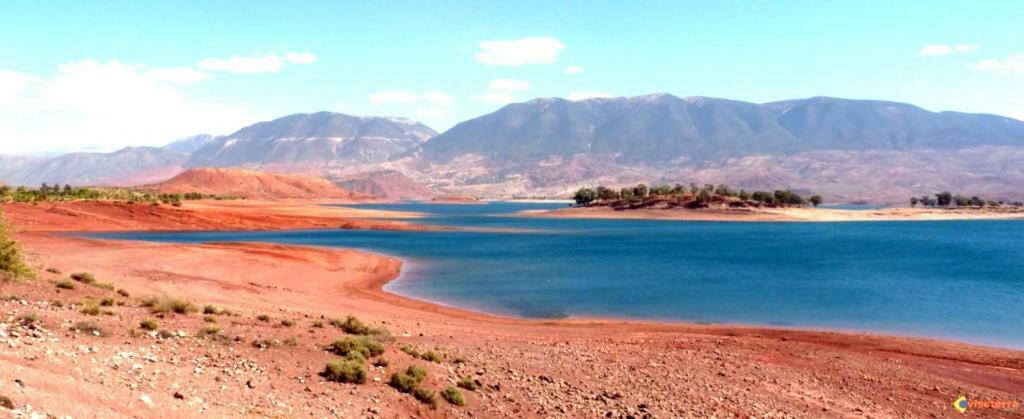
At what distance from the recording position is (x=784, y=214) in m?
127

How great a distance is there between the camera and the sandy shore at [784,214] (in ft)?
414

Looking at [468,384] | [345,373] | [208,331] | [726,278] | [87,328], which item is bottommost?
[726,278]

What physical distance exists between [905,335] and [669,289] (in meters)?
13.3

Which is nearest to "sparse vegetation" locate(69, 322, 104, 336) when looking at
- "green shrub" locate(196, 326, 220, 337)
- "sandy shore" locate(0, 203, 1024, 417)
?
"sandy shore" locate(0, 203, 1024, 417)

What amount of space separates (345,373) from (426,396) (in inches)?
64.1

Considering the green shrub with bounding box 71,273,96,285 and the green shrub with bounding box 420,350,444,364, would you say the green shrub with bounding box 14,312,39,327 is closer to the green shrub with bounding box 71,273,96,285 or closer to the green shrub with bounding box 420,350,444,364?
the green shrub with bounding box 420,350,444,364

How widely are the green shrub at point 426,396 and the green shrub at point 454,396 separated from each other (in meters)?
0.30

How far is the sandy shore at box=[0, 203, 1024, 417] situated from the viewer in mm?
11484

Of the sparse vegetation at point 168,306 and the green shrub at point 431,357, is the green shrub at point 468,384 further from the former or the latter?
the sparse vegetation at point 168,306

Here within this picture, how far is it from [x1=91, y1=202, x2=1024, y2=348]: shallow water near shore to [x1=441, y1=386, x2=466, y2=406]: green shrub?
50.1 feet

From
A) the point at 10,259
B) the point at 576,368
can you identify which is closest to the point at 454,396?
the point at 576,368

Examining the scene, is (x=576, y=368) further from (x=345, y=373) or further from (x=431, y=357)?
(x=345, y=373)

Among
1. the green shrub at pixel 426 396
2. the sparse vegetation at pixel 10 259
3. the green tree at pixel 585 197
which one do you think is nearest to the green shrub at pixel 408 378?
the green shrub at pixel 426 396

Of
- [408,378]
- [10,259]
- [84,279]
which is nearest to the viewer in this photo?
[408,378]
